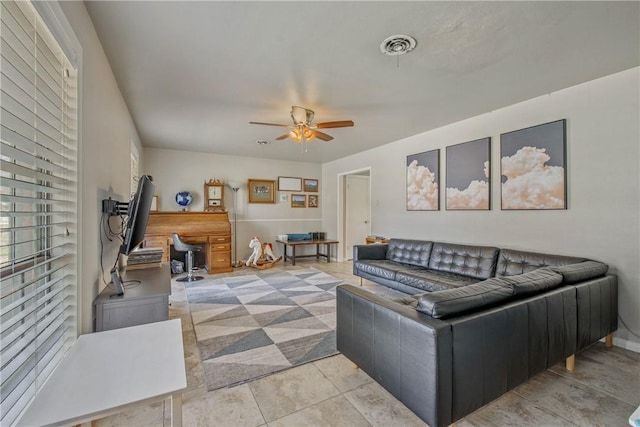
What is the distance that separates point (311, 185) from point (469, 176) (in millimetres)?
4049

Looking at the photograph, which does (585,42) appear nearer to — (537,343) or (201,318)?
(537,343)

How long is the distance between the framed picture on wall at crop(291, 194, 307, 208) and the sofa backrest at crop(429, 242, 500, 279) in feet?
12.4

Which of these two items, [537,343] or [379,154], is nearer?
[537,343]

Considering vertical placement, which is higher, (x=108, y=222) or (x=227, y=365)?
(x=108, y=222)

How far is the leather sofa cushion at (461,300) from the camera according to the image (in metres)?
1.44

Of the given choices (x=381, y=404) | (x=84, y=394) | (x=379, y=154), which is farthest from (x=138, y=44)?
(x=379, y=154)

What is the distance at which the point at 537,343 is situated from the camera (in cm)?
172

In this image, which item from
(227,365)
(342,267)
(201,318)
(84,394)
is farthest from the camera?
(342,267)

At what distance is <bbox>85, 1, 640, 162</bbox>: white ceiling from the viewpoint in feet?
5.82

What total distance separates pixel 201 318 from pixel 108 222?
1.46 metres

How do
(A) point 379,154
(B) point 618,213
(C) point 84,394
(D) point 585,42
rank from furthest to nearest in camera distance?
(A) point 379,154 → (B) point 618,213 → (D) point 585,42 → (C) point 84,394

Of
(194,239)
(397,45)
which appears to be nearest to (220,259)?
(194,239)

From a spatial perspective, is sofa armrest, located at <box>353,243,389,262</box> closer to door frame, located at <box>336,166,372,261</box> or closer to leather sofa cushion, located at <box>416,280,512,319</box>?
door frame, located at <box>336,166,372,261</box>

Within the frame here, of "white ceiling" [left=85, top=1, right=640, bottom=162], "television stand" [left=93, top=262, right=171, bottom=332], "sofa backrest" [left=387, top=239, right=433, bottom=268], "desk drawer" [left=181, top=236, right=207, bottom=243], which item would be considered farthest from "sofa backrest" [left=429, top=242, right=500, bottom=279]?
"desk drawer" [left=181, top=236, right=207, bottom=243]
